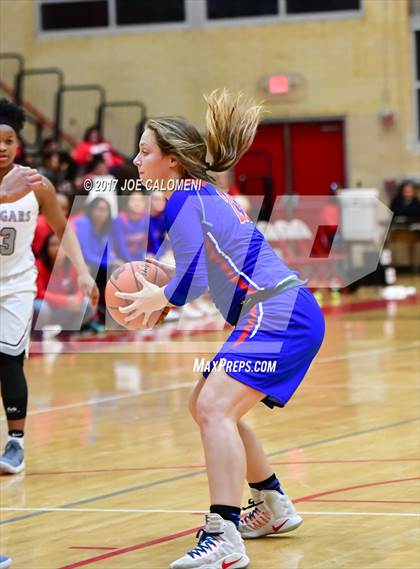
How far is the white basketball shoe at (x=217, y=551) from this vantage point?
190 inches

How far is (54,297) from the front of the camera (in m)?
12.9

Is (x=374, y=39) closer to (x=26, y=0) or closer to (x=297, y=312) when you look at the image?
(x=26, y=0)

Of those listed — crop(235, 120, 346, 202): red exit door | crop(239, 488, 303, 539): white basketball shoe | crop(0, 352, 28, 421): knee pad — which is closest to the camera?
crop(239, 488, 303, 539): white basketball shoe

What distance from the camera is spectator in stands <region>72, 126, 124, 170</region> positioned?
758 inches

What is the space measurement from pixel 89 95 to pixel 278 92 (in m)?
3.27

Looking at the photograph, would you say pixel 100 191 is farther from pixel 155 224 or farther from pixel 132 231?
pixel 155 224

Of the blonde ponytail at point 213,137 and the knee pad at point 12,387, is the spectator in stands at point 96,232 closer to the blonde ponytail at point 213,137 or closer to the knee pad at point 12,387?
the knee pad at point 12,387

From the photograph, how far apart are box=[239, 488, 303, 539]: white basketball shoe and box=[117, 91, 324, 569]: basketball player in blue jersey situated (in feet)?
0.77

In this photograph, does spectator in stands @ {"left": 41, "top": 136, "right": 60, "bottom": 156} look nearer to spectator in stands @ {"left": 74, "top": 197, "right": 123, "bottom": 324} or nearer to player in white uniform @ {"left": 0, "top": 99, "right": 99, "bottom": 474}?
spectator in stands @ {"left": 74, "top": 197, "right": 123, "bottom": 324}

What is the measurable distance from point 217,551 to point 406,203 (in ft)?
55.0

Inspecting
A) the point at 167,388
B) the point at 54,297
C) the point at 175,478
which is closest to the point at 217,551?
the point at 175,478

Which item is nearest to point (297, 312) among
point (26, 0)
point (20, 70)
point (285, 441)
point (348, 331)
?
point (285, 441)

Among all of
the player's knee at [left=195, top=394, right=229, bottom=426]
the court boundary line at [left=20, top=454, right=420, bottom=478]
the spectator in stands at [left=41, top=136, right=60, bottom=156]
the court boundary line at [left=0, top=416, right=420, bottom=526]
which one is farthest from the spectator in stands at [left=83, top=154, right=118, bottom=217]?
the player's knee at [left=195, top=394, right=229, bottom=426]

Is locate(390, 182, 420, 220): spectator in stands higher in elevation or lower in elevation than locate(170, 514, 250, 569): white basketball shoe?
higher
